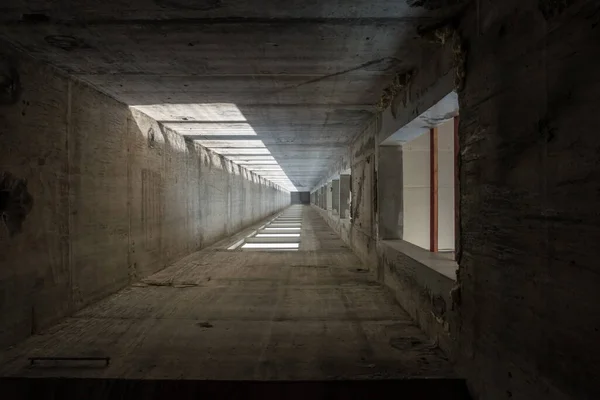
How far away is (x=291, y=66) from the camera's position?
452cm

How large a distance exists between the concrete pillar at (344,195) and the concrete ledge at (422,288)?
7.60m

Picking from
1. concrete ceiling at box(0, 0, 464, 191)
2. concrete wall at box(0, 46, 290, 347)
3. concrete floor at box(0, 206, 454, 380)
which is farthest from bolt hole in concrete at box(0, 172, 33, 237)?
concrete ceiling at box(0, 0, 464, 191)

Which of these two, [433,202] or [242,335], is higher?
[433,202]

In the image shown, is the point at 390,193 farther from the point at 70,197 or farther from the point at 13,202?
the point at 13,202

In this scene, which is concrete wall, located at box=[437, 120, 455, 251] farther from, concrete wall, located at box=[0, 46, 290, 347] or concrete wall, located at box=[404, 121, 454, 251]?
concrete wall, located at box=[0, 46, 290, 347]

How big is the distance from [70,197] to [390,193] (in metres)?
4.56

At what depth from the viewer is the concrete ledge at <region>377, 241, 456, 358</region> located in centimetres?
348

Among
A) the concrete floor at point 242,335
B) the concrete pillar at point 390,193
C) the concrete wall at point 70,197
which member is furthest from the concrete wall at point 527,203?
the concrete wall at point 70,197

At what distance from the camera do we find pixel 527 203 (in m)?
2.24

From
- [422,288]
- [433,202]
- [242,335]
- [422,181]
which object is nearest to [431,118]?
[422,288]

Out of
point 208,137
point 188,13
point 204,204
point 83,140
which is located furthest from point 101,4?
point 204,204

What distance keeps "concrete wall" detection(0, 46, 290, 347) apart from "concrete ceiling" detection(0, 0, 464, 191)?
40 cm

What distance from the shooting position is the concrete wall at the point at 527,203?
179cm

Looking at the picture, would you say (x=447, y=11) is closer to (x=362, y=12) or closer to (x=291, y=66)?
(x=362, y=12)
